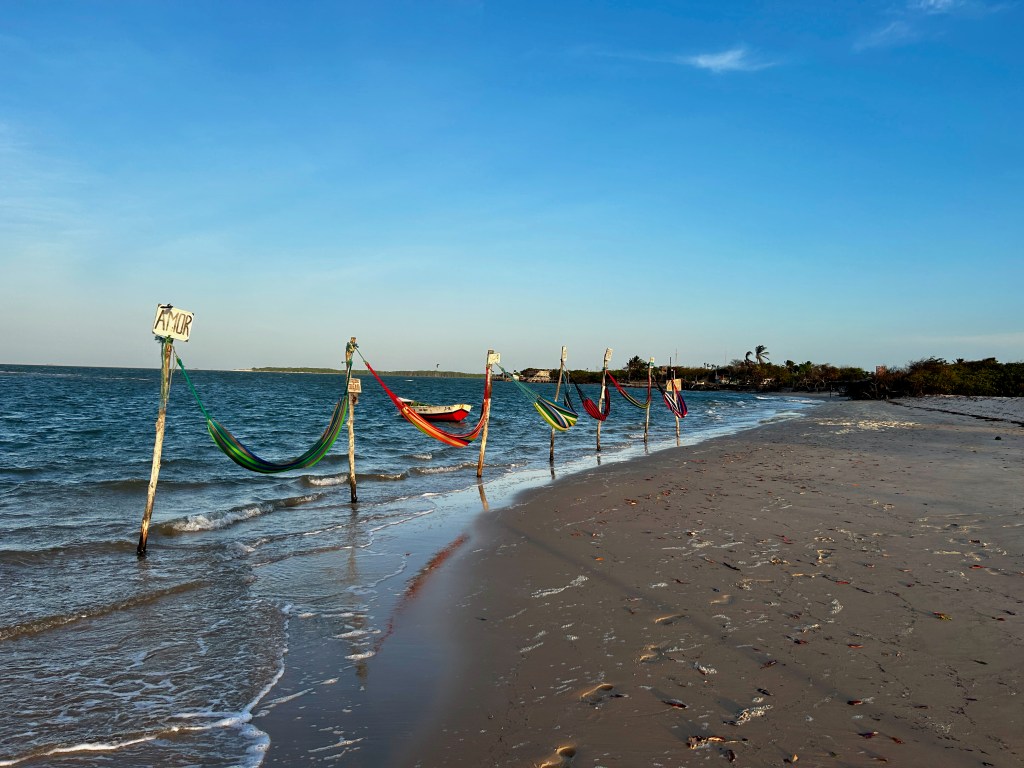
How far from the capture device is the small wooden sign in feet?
23.7

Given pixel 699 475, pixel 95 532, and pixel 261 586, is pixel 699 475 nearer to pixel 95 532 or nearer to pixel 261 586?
pixel 261 586

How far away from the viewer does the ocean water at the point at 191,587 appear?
3506 millimetres

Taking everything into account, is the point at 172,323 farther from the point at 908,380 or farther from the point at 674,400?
the point at 908,380

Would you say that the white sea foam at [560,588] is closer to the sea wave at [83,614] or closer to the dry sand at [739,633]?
the dry sand at [739,633]

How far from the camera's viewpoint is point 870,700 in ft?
10.7

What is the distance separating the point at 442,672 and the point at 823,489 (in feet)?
25.4

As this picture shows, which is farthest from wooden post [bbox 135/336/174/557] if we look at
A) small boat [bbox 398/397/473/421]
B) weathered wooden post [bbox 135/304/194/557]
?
small boat [bbox 398/397/473/421]

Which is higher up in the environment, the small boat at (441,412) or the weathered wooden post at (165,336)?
the weathered wooden post at (165,336)

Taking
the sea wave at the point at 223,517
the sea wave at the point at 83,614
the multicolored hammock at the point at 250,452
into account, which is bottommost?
the sea wave at the point at 223,517

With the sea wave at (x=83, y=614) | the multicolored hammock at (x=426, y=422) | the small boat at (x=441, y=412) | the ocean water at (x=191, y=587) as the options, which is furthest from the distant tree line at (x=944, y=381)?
the sea wave at (x=83, y=614)

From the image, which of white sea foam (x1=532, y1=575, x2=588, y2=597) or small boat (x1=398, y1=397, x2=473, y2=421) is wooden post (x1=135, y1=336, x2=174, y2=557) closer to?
white sea foam (x1=532, y1=575, x2=588, y2=597)

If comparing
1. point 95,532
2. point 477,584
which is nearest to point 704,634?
point 477,584

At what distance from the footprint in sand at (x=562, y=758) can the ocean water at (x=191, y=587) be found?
38.4 inches

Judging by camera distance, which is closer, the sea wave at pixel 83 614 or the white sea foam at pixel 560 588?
the sea wave at pixel 83 614
